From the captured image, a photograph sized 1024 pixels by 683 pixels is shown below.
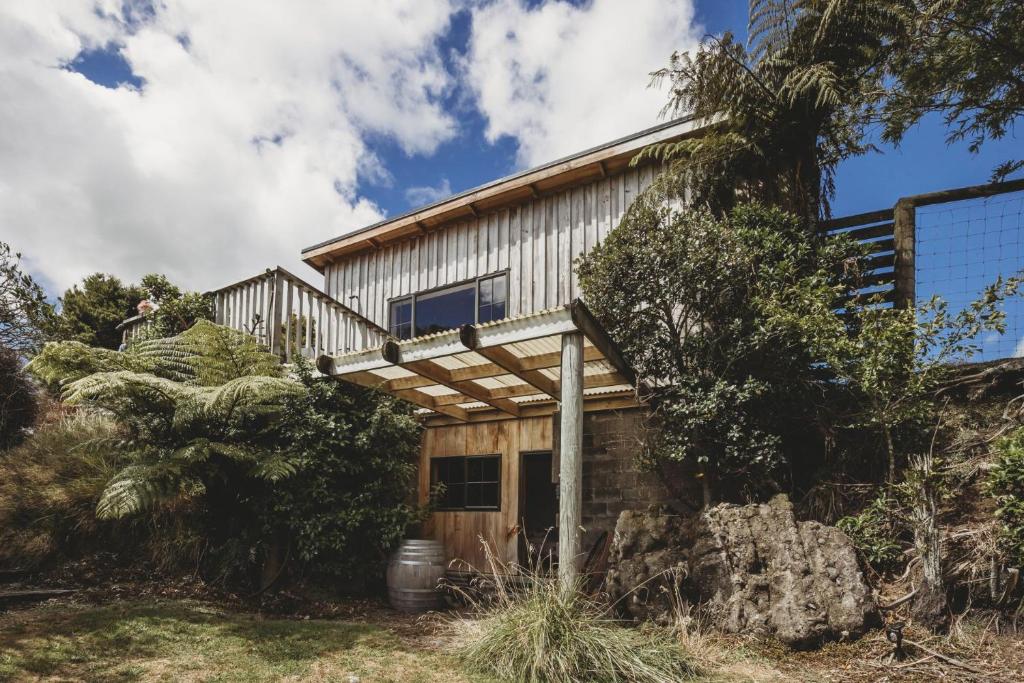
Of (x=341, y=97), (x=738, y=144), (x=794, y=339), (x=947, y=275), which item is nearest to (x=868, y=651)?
(x=794, y=339)

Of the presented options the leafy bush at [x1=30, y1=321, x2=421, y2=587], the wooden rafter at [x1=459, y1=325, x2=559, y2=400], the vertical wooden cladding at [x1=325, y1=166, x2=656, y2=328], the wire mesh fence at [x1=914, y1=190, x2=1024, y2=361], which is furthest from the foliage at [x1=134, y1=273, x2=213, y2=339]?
the wire mesh fence at [x1=914, y1=190, x2=1024, y2=361]

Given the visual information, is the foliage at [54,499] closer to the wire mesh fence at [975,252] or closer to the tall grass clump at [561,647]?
the tall grass clump at [561,647]

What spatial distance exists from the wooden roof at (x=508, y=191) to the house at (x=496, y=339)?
21 millimetres

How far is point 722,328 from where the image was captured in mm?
6328

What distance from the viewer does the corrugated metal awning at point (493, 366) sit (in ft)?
17.6

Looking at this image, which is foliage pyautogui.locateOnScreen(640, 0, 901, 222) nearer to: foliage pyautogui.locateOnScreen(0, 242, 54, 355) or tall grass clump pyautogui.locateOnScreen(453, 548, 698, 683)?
tall grass clump pyautogui.locateOnScreen(453, 548, 698, 683)

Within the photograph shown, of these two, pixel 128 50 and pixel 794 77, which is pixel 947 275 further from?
pixel 128 50

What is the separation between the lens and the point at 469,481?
866cm

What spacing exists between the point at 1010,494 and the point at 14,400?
11.9 m

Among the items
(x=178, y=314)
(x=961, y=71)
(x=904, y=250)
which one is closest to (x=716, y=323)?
(x=904, y=250)

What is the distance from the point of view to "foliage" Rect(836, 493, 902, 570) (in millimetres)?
5195

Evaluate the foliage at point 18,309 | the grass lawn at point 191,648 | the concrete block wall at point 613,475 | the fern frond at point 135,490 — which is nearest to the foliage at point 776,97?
the concrete block wall at point 613,475

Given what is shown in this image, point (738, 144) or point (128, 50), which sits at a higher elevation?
point (128, 50)

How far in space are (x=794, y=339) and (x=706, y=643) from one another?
294 centimetres
